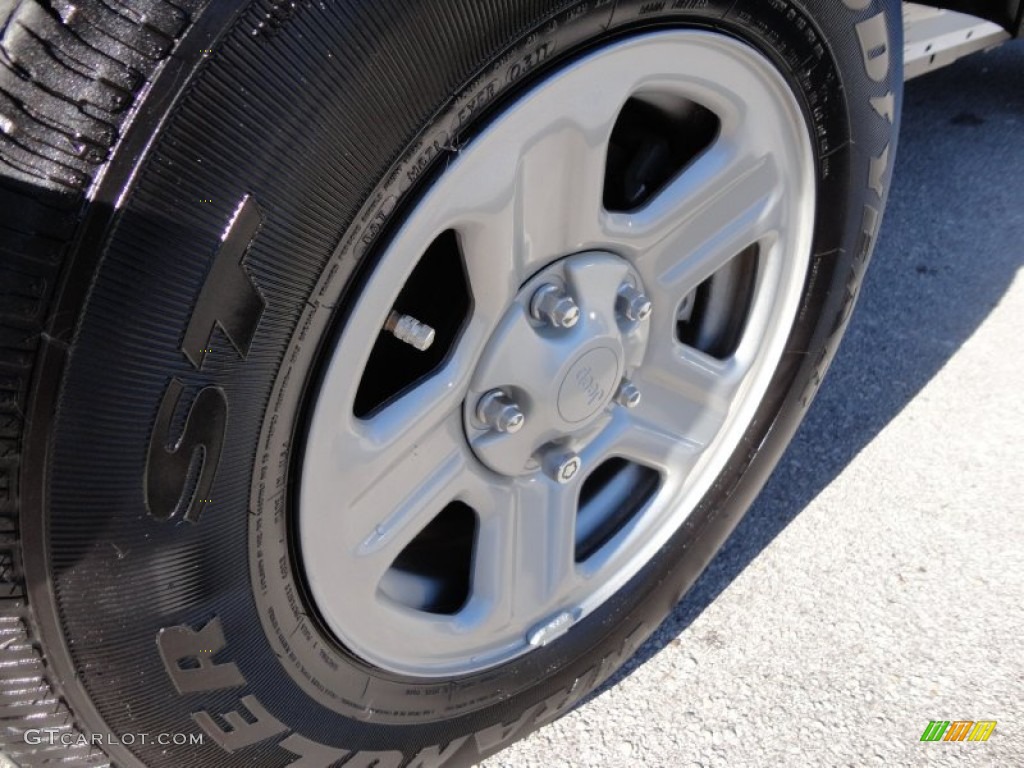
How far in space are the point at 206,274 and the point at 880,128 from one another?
3.49 feet

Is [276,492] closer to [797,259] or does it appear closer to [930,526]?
[797,259]

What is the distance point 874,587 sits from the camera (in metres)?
1.79

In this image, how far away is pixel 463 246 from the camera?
107cm

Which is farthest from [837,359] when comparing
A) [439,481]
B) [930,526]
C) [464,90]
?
[464,90]

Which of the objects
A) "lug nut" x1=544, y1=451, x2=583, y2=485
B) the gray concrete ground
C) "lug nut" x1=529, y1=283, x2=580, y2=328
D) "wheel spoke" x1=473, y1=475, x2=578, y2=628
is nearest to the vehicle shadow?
the gray concrete ground

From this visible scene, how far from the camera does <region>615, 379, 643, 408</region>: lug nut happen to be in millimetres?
1403

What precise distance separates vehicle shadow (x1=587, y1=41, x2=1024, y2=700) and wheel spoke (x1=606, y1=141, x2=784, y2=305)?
69cm

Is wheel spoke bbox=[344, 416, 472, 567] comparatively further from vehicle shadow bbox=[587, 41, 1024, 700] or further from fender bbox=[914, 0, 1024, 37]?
fender bbox=[914, 0, 1024, 37]

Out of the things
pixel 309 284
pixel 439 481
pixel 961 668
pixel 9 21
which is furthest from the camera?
pixel 961 668

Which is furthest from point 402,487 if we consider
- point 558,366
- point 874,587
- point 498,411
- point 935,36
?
point 935,36

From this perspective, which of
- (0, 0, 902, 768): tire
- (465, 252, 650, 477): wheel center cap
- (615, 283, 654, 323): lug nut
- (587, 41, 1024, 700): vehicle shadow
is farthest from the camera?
(587, 41, 1024, 700): vehicle shadow

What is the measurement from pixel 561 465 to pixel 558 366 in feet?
0.57

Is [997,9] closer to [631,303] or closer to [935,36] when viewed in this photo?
[935,36]

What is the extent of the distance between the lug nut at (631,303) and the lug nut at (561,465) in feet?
0.69
